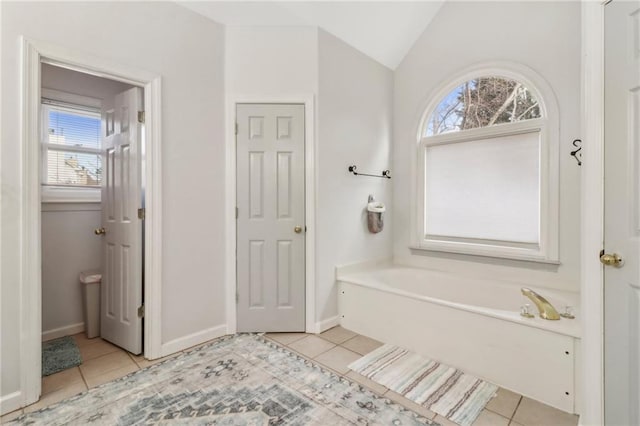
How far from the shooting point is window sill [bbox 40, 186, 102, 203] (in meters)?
2.59

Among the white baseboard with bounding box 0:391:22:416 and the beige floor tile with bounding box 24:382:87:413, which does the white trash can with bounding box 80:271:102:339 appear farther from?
the white baseboard with bounding box 0:391:22:416

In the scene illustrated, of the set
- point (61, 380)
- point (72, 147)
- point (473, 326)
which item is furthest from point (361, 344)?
point (72, 147)

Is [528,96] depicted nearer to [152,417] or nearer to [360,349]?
[360,349]

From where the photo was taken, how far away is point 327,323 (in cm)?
280

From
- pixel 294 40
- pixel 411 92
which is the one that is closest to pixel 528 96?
pixel 411 92

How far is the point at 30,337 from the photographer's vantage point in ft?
5.64

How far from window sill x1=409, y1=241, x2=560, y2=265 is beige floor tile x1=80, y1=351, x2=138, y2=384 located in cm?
275

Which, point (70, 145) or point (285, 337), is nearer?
point (285, 337)

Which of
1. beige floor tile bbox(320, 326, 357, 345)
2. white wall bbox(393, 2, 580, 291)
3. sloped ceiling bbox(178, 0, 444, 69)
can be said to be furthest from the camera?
beige floor tile bbox(320, 326, 357, 345)

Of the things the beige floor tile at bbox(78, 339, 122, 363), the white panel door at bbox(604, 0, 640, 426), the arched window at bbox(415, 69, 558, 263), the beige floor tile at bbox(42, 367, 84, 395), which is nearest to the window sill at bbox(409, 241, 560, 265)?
the arched window at bbox(415, 69, 558, 263)

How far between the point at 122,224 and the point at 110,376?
107 centimetres

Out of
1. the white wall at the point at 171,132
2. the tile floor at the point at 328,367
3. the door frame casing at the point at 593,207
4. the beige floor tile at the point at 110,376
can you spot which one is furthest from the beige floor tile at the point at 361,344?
the beige floor tile at the point at 110,376

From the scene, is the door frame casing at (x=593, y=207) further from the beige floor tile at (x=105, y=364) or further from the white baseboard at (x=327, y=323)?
the beige floor tile at (x=105, y=364)

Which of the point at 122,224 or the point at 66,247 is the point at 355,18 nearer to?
the point at 122,224
